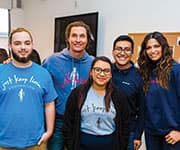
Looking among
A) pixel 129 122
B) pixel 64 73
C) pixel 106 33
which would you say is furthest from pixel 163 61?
pixel 106 33

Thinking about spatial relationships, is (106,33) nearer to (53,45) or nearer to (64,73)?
(53,45)

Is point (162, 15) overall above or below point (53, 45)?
above

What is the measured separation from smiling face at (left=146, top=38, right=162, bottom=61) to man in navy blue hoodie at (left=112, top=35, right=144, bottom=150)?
0.15 metres

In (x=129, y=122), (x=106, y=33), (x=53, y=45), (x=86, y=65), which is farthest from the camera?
(x=53, y=45)

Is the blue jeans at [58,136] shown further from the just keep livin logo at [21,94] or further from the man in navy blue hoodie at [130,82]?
the man in navy blue hoodie at [130,82]

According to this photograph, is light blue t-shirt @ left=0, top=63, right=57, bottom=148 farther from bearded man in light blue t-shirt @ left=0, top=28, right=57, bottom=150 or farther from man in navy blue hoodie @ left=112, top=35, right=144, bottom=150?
man in navy blue hoodie @ left=112, top=35, right=144, bottom=150

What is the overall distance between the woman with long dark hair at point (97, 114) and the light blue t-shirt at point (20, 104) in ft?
0.82

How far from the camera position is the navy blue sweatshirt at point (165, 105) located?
2.31 meters

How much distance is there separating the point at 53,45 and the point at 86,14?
129cm

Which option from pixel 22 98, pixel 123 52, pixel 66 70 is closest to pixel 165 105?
pixel 123 52

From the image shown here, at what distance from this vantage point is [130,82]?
2.41 meters

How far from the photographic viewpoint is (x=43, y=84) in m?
2.14

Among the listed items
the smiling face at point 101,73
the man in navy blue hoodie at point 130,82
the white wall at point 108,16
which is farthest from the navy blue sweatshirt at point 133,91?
the white wall at point 108,16

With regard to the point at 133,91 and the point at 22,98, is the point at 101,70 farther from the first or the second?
the point at 22,98
